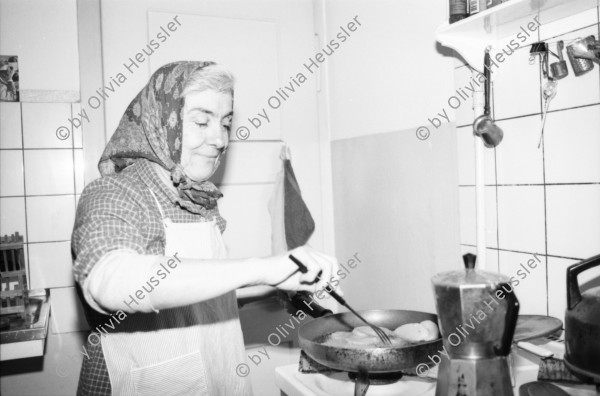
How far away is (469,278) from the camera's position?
94 cm

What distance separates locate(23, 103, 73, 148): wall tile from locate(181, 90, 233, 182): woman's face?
956mm

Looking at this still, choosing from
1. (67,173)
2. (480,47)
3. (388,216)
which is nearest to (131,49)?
(67,173)

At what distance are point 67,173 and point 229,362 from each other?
1.15m

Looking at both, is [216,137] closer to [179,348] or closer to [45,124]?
[179,348]

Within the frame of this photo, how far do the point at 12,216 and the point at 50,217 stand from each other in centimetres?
13

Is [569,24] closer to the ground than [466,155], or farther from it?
farther from it

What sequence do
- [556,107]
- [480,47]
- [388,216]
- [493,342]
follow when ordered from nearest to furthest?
[493,342]
[556,107]
[480,47]
[388,216]

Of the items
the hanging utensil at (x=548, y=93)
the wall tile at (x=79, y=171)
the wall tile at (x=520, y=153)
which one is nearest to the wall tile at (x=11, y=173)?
the wall tile at (x=79, y=171)

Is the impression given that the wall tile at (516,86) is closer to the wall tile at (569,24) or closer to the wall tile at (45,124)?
the wall tile at (569,24)

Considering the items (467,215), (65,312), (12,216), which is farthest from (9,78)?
(467,215)

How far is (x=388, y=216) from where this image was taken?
1.99 m

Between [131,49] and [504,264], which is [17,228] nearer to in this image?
[131,49]

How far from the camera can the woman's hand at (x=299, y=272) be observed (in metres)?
1.01

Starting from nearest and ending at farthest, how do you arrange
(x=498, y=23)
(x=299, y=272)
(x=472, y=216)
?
(x=299, y=272) < (x=498, y=23) < (x=472, y=216)
